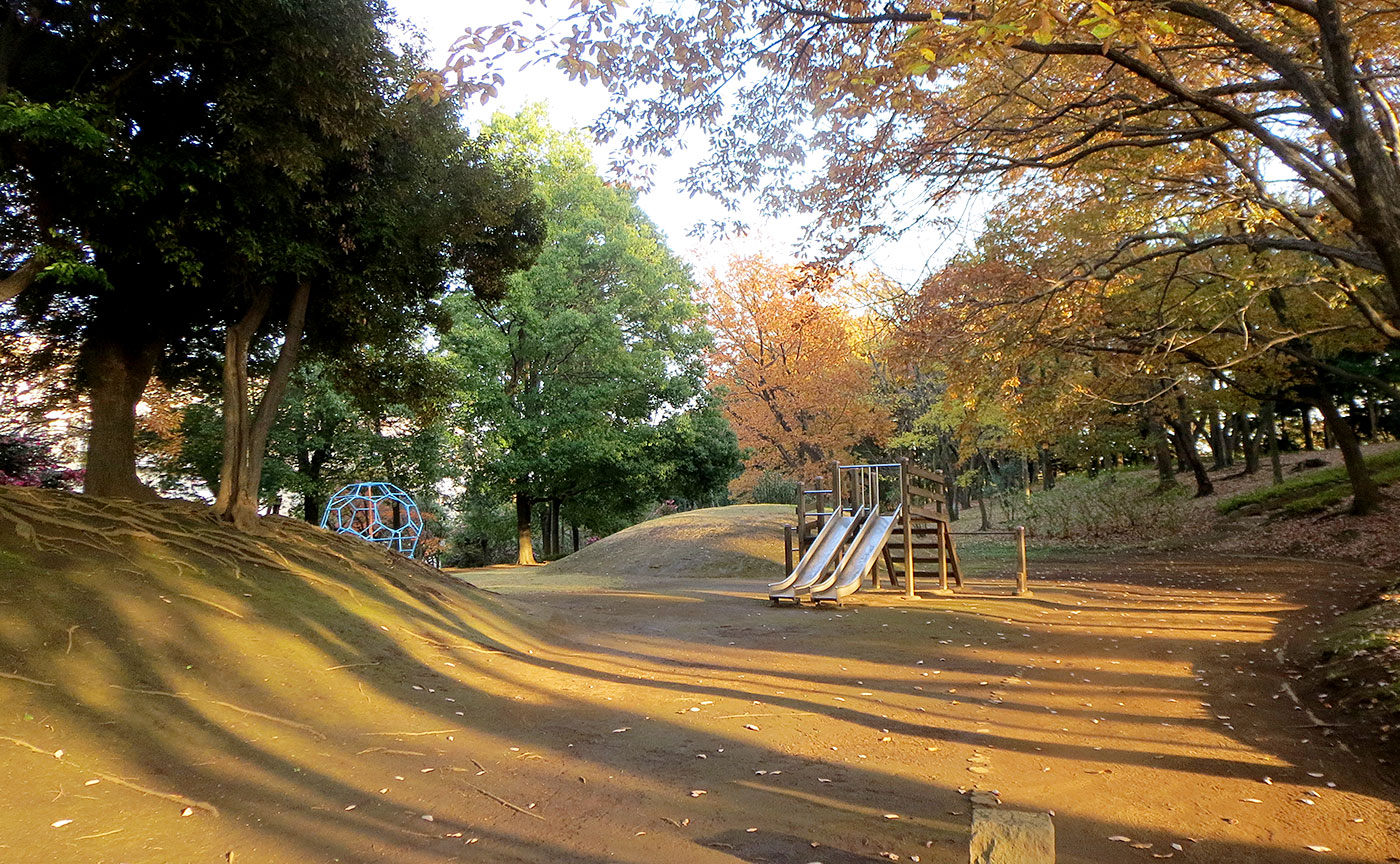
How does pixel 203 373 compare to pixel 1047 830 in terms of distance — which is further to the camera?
pixel 203 373

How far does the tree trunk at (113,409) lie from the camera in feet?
30.9

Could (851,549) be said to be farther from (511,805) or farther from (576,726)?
(511,805)

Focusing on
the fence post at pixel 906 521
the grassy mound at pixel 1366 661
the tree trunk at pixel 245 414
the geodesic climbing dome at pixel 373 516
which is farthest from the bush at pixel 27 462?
the grassy mound at pixel 1366 661

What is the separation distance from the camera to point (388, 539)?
77.6 ft

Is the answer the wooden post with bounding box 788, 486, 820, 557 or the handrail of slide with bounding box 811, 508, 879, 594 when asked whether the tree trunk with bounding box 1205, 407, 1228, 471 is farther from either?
the wooden post with bounding box 788, 486, 820, 557

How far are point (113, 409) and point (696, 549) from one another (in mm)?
12534

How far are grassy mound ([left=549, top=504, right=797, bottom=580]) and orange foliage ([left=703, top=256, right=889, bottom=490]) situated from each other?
368 centimetres

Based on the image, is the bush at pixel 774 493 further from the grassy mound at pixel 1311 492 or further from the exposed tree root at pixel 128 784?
the exposed tree root at pixel 128 784

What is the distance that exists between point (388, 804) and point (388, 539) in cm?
2098

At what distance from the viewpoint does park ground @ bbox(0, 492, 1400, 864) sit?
3732 mm

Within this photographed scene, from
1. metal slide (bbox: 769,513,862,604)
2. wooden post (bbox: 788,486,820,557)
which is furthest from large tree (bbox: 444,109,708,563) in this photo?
metal slide (bbox: 769,513,862,604)

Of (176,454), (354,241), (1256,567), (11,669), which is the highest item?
(354,241)

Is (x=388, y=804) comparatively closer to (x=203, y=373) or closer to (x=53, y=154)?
(x=53, y=154)

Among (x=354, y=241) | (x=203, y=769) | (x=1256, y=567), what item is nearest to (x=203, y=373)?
(x=354, y=241)
